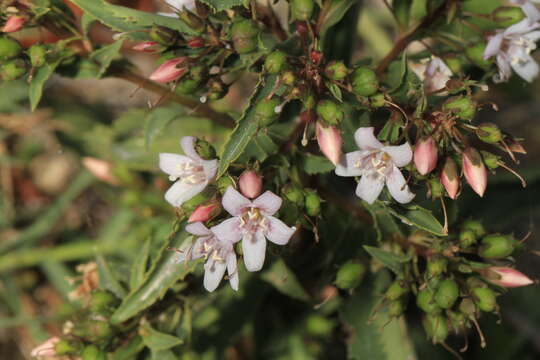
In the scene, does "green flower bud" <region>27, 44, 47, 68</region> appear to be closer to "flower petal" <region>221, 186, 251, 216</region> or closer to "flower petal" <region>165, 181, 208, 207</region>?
"flower petal" <region>165, 181, 208, 207</region>

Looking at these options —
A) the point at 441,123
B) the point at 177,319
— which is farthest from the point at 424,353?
the point at 441,123

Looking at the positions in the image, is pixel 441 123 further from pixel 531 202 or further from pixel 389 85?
pixel 531 202

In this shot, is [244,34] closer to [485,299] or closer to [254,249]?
[254,249]

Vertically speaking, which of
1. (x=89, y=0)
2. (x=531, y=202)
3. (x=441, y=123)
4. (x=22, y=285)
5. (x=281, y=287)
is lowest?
(x=22, y=285)

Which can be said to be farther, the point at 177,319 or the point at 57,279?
the point at 57,279

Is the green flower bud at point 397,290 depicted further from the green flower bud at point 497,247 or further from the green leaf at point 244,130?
the green leaf at point 244,130

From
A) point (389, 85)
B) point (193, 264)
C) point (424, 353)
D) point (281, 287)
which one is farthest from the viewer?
point (424, 353)
